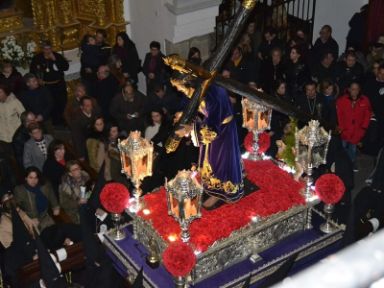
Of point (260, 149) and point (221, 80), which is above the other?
point (221, 80)

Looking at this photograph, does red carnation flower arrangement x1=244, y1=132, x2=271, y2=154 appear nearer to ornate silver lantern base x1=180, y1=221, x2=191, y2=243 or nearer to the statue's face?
ornate silver lantern base x1=180, y1=221, x2=191, y2=243

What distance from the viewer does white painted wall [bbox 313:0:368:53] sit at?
12.2 meters

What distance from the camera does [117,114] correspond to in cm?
912

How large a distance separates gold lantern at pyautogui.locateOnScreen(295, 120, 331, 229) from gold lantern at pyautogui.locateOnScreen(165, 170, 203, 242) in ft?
5.22

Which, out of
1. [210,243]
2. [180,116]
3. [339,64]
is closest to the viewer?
[180,116]

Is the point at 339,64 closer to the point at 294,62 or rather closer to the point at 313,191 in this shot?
the point at 294,62

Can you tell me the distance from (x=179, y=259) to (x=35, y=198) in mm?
2343

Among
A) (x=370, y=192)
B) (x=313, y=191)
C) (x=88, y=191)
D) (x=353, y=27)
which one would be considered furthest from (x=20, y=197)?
(x=353, y=27)

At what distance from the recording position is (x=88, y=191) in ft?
24.1

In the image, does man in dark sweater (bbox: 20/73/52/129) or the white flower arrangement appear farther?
the white flower arrangement

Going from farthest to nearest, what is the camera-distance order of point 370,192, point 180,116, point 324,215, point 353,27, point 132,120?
point 353,27 → point 132,120 → point 324,215 → point 370,192 → point 180,116

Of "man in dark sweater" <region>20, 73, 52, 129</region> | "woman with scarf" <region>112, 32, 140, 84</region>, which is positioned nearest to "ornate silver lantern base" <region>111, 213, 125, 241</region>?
"man in dark sweater" <region>20, 73, 52, 129</region>

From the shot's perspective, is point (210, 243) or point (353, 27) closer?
point (210, 243)

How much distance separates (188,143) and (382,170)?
2.63 meters
